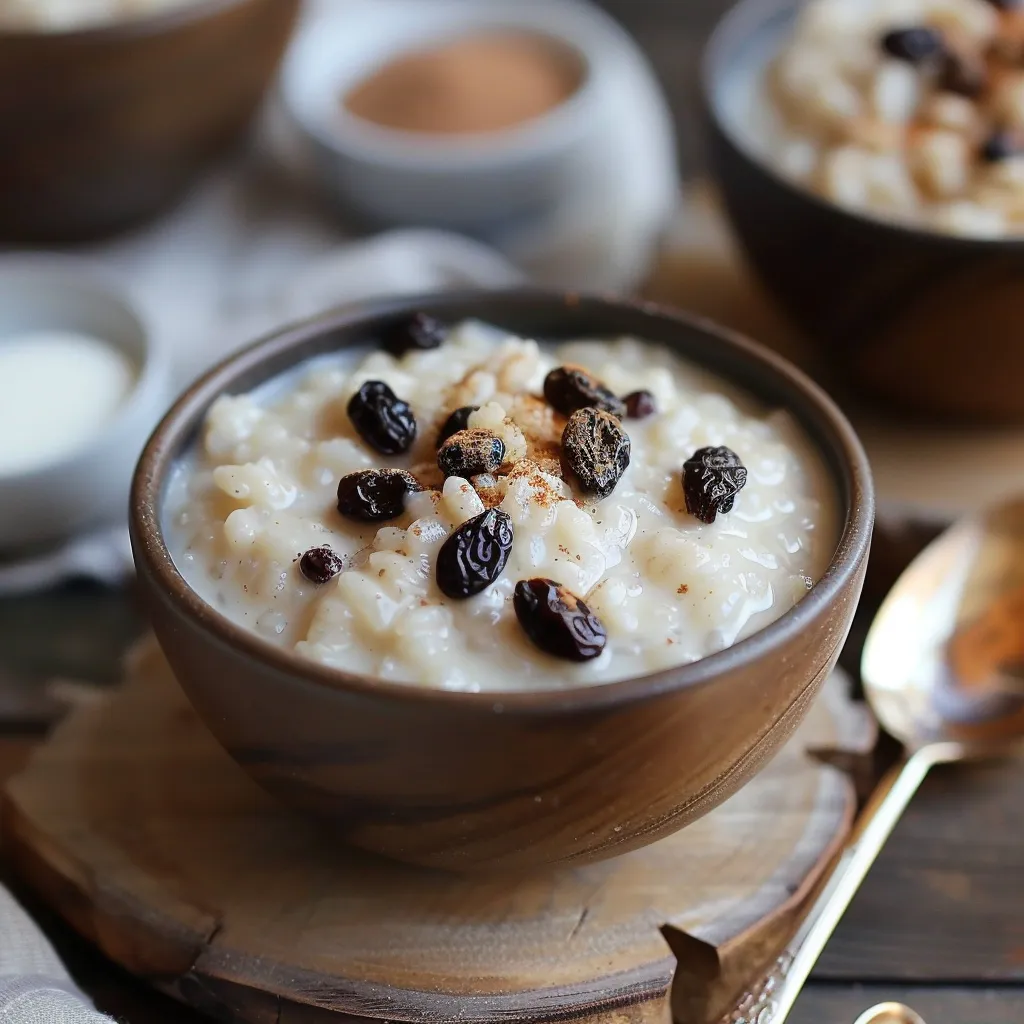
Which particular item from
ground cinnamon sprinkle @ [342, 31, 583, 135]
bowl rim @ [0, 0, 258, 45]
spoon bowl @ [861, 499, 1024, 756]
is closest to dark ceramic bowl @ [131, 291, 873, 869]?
spoon bowl @ [861, 499, 1024, 756]

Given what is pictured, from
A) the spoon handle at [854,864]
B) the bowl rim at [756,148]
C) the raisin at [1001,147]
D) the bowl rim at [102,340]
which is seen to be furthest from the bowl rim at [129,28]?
the spoon handle at [854,864]

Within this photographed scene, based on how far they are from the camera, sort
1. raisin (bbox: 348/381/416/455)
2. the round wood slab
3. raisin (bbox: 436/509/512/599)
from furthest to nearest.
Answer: raisin (bbox: 348/381/416/455) → the round wood slab → raisin (bbox: 436/509/512/599)

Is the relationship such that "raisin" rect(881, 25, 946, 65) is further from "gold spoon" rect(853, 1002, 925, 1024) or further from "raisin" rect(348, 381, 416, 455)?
"gold spoon" rect(853, 1002, 925, 1024)

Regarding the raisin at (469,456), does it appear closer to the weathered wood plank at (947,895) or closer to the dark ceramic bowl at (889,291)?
the weathered wood plank at (947,895)

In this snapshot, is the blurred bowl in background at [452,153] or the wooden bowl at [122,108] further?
the blurred bowl in background at [452,153]

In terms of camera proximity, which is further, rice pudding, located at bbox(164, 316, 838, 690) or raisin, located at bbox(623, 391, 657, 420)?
raisin, located at bbox(623, 391, 657, 420)

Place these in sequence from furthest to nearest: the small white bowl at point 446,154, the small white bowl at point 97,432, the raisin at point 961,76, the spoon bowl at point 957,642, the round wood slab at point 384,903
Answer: the small white bowl at point 446,154 < the raisin at point 961,76 < the small white bowl at point 97,432 < the spoon bowl at point 957,642 < the round wood slab at point 384,903

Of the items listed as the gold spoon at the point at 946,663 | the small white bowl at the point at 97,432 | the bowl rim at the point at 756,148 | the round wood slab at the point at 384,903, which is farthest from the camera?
the small white bowl at the point at 97,432
